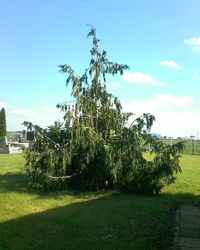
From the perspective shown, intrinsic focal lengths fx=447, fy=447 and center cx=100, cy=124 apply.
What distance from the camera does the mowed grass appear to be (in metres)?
6.87

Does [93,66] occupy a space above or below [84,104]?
above

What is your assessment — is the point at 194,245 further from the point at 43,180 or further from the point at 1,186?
the point at 1,186

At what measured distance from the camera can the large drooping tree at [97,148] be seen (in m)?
11.7

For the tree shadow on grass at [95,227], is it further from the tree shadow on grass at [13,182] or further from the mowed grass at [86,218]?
the tree shadow on grass at [13,182]

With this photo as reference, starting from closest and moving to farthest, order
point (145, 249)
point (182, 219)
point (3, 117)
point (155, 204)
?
point (145, 249) → point (182, 219) → point (155, 204) → point (3, 117)

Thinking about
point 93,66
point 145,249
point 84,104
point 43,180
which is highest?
point 93,66

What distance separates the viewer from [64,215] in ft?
29.2

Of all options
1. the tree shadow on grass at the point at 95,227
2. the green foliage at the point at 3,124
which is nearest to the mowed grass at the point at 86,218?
the tree shadow on grass at the point at 95,227

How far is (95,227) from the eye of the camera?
25.8 feet

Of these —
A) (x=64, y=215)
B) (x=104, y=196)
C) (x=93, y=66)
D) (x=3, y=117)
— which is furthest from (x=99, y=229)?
(x=3, y=117)

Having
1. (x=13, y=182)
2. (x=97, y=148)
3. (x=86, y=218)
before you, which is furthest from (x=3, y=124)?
(x=86, y=218)

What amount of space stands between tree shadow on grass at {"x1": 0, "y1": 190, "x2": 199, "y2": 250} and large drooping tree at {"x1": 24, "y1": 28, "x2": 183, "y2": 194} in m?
1.31

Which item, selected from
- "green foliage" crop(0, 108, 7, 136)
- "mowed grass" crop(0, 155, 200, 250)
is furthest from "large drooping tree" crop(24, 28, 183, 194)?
"green foliage" crop(0, 108, 7, 136)

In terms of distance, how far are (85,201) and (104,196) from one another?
88 centimetres
